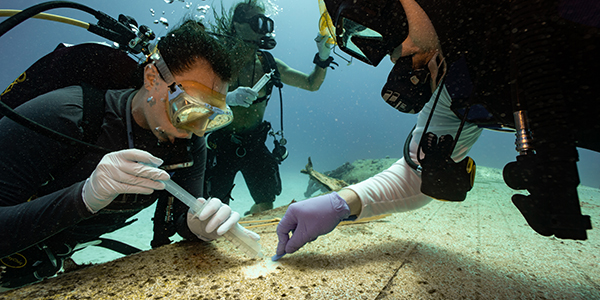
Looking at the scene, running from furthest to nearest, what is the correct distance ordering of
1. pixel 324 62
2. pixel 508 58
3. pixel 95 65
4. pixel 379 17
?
1. pixel 324 62
2. pixel 95 65
3. pixel 379 17
4. pixel 508 58

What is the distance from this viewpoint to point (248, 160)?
4.96 meters

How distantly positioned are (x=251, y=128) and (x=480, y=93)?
4.21 m

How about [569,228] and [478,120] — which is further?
[478,120]

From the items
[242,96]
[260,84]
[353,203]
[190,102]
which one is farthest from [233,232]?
[260,84]

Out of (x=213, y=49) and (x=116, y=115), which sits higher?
(x=213, y=49)

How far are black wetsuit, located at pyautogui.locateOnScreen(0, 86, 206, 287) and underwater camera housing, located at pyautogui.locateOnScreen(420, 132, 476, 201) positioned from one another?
78.6 inches

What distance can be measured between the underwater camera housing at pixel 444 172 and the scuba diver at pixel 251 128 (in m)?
3.53

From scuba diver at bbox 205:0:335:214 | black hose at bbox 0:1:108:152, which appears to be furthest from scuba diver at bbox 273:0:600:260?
scuba diver at bbox 205:0:335:214

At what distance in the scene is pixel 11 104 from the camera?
1.77m

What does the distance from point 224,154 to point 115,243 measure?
2535 millimetres

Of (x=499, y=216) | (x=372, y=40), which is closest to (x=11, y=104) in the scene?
(x=372, y=40)

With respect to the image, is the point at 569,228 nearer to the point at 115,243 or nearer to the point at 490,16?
the point at 490,16

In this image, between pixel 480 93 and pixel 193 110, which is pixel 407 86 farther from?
pixel 193 110

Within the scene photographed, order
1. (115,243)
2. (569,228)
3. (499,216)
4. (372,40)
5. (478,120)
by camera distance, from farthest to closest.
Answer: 1. (499,216)
2. (115,243)
3. (372,40)
4. (478,120)
5. (569,228)
